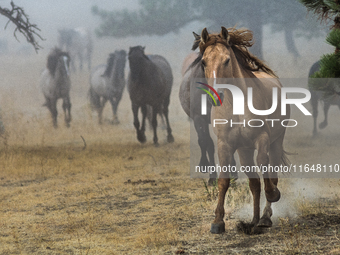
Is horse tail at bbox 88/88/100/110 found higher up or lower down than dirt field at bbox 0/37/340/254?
higher up

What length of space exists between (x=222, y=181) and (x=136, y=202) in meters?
2.20

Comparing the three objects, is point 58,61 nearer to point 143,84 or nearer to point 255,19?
point 143,84

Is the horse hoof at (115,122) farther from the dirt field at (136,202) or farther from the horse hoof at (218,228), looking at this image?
the horse hoof at (218,228)

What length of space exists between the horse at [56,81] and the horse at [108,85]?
1.30 metres

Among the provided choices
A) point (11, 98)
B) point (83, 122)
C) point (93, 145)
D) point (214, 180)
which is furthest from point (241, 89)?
point (11, 98)

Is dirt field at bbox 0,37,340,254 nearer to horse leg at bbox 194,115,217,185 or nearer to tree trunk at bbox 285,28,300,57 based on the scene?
horse leg at bbox 194,115,217,185

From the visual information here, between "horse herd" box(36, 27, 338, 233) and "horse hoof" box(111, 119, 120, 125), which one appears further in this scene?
"horse hoof" box(111, 119, 120, 125)

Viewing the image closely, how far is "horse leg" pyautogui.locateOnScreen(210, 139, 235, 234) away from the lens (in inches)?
147

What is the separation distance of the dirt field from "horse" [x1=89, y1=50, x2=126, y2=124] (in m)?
3.25

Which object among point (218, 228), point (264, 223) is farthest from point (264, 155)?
point (218, 228)

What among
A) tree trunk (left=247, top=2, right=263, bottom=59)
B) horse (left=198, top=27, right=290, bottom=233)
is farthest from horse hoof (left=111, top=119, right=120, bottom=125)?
horse (left=198, top=27, right=290, bottom=233)

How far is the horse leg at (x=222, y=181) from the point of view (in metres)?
3.74

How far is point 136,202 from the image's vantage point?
572 centimetres

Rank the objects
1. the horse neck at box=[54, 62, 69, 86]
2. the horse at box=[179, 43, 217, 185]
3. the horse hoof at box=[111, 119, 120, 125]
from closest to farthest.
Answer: the horse at box=[179, 43, 217, 185], the horse neck at box=[54, 62, 69, 86], the horse hoof at box=[111, 119, 120, 125]
